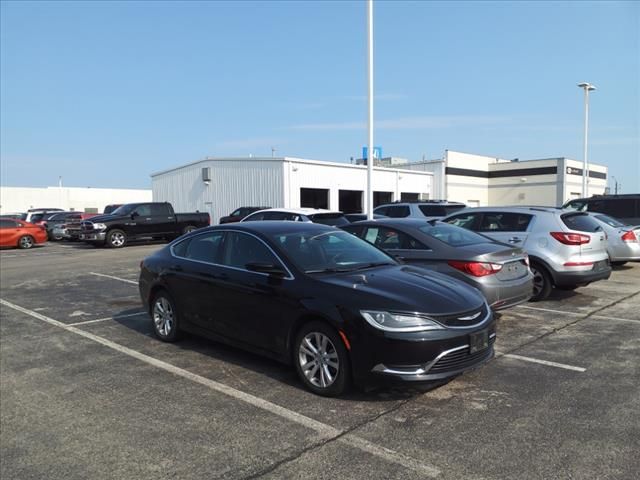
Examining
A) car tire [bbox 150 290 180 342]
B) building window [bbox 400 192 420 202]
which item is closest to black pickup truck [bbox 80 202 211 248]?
car tire [bbox 150 290 180 342]

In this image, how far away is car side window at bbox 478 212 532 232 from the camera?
30.2 feet

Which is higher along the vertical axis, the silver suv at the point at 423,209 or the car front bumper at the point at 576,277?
the silver suv at the point at 423,209

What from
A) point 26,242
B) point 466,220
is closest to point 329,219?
point 466,220

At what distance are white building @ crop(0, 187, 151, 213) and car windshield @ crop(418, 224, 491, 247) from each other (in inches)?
2470

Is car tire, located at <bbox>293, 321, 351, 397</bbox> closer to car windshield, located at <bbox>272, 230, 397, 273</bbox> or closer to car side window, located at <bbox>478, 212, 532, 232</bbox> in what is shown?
car windshield, located at <bbox>272, 230, 397, 273</bbox>

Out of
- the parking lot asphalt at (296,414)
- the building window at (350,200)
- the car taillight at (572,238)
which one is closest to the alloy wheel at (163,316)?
the parking lot asphalt at (296,414)

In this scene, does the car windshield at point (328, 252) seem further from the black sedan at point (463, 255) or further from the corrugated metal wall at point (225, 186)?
the corrugated metal wall at point (225, 186)

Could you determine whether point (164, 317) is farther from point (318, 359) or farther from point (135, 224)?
point (135, 224)

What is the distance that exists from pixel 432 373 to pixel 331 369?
2.92 ft

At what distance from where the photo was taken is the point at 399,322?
4.35m

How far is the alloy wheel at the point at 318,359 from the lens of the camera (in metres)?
4.62

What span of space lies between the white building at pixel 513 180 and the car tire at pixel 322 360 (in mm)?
43955

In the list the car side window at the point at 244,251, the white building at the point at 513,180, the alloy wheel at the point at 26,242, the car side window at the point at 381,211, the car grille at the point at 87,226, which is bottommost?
the alloy wheel at the point at 26,242

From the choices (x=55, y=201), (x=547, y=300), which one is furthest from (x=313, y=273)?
(x=55, y=201)
